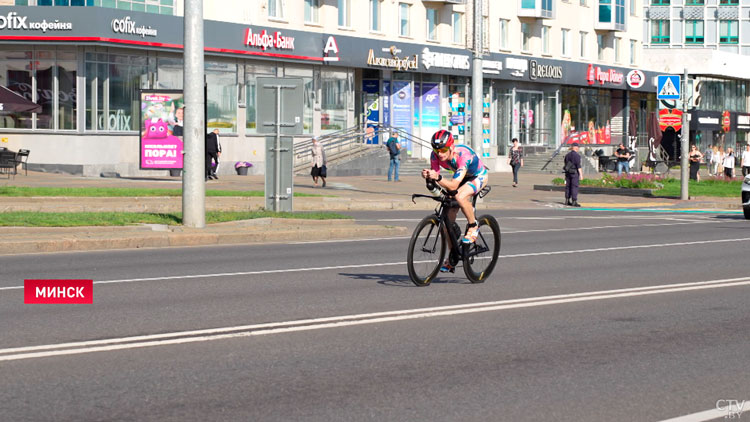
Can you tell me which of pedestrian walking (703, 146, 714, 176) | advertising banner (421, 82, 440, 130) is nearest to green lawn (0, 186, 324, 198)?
advertising banner (421, 82, 440, 130)

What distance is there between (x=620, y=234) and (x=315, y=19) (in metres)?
29.4

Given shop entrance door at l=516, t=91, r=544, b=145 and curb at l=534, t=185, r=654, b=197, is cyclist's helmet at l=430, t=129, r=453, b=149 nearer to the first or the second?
curb at l=534, t=185, r=654, b=197

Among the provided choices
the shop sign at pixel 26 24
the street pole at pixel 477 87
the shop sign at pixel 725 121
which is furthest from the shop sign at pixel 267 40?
the shop sign at pixel 725 121

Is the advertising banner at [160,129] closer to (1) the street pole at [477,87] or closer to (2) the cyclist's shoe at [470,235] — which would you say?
(1) the street pole at [477,87]

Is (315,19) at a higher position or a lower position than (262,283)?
higher

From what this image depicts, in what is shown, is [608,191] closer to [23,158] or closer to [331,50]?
[331,50]

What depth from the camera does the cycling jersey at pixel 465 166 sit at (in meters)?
12.4

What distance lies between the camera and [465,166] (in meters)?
12.4

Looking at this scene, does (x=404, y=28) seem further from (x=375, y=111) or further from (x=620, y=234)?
(x=620, y=234)

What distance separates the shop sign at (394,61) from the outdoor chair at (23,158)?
17.1m

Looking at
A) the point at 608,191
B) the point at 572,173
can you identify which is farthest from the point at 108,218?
the point at 608,191

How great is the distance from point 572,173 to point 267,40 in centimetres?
1650

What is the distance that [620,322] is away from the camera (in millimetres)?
10188

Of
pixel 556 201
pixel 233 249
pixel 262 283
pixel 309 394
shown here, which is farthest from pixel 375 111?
pixel 309 394
